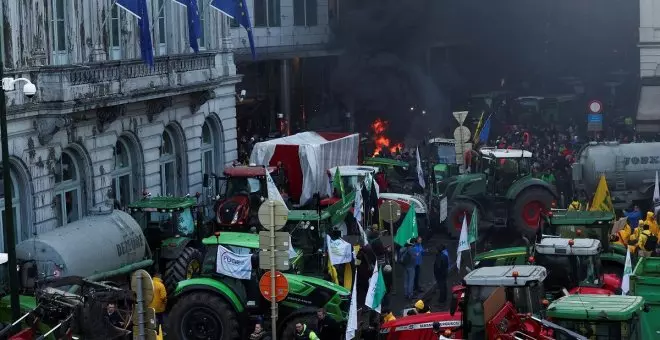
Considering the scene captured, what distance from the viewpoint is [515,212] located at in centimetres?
3250

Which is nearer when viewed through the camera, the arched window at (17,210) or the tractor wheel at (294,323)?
the tractor wheel at (294,323)

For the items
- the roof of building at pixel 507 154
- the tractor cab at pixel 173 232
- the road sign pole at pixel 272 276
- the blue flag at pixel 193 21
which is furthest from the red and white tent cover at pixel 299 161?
the road sign pole at pixel 272 276

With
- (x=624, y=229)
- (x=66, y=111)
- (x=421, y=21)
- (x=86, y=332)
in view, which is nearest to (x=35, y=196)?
(x=66, y=111)

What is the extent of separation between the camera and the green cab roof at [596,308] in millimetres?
16641

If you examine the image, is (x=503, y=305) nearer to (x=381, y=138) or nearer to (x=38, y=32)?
(x=38, y=32)

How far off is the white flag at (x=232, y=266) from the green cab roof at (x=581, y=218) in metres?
7.21

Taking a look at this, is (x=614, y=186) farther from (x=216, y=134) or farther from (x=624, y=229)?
(x=216, y=134)

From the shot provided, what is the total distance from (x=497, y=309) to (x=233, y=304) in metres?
5.21

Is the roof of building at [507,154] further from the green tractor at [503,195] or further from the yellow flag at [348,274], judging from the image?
the yellow flag at [348,274]

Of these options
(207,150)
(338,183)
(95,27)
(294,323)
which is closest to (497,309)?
(294,323)

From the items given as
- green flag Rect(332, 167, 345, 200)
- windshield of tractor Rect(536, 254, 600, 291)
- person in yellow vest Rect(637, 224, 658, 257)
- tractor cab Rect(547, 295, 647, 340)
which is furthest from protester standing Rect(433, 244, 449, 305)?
tractor cab Rect(547, 295, 647, 340)

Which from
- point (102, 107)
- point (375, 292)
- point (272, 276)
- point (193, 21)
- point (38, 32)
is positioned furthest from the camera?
point (193, 21)

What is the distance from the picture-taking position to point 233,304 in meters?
21.8

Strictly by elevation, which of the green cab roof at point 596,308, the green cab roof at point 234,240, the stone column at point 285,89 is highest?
the stone column at point 285,89
